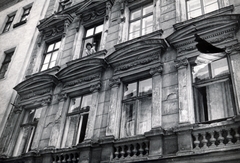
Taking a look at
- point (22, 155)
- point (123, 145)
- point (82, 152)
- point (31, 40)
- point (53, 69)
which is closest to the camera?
point (123, 145)

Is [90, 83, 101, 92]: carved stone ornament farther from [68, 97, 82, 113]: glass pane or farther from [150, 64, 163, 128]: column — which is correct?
[150, 64, 163, 128]: column

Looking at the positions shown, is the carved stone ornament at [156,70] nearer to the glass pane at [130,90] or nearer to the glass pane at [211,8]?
the glass pane at [130,90]

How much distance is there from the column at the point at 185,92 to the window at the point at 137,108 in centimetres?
113

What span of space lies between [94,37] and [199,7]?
4.85 meters

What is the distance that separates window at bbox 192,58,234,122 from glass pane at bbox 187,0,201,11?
8.58 feet

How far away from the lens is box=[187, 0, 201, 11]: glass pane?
917cm

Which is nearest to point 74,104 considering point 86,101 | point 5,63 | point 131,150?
point 86,101

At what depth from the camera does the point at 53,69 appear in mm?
11516

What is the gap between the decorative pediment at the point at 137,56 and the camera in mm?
8602

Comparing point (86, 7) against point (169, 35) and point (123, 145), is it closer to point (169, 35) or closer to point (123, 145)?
point (169, 35)

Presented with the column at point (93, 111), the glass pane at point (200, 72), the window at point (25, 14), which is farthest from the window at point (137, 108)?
the window at point (25, 14)

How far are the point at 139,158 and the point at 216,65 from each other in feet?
11.7

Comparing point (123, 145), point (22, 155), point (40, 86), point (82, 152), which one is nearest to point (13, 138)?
point (22, 155)

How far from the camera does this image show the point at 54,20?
13328 millimetres
